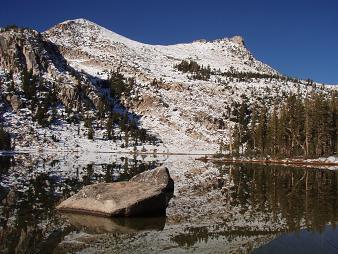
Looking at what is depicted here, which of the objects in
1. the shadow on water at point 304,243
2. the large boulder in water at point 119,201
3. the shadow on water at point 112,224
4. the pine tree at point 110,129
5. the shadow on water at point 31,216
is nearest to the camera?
the shadow on water at point 304,243

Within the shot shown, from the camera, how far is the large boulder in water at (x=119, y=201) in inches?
909

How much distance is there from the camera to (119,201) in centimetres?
2341

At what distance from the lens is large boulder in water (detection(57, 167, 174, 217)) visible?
909 inches

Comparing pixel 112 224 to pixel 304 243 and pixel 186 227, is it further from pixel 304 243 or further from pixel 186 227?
pixel 304 243

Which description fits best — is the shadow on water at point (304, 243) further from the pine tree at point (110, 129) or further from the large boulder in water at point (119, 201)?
the pine tree at point (110, 129)

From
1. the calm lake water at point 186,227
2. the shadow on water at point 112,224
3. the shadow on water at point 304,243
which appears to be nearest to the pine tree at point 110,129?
the calm lake water at point 186,227

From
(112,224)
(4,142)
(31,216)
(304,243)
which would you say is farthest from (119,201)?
(4,142)

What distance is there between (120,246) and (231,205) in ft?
41.7

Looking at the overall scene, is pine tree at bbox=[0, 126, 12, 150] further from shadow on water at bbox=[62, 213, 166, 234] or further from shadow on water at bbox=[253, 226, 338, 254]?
shadow on water at bbox=[253, 226, 338, 254]

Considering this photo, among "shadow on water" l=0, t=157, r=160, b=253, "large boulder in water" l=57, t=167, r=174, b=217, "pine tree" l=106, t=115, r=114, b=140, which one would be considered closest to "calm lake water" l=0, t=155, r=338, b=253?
"shadow on water" l=0, t=157, r=160, b=253

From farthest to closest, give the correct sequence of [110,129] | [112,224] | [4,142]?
[110,129], [4,142], [112,224]

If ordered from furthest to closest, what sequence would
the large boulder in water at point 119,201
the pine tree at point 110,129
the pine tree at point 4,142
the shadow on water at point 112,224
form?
the pine tree at point 110,129, the pine tree at point 4,142, the large boulder in water at point 119,201, the shadow on water at point 112,224

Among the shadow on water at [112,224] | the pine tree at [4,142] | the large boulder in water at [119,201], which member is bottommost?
the shadow on water at [112,224]

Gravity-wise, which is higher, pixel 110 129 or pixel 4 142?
pixel 110 129
